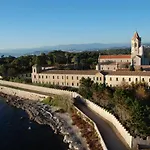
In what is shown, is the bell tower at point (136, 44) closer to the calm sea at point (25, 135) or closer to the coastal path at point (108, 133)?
the calm sea at point (25, 135)

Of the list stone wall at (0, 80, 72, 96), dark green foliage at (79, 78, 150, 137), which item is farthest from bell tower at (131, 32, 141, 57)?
stone wall at (0, 80, 72, 96)

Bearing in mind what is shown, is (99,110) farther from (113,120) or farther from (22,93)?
(22,93)

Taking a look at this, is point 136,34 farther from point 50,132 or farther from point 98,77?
point 50,132

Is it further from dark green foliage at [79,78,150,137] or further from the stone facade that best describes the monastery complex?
dark green foliage at [79,78,150,137]

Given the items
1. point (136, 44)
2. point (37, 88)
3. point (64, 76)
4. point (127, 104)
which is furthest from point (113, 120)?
point (136, 44)

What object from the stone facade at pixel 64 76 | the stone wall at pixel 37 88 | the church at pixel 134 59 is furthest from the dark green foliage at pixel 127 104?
the church at pixel 134 59

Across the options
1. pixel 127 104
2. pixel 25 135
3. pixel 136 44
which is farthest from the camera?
pixel 136 44
